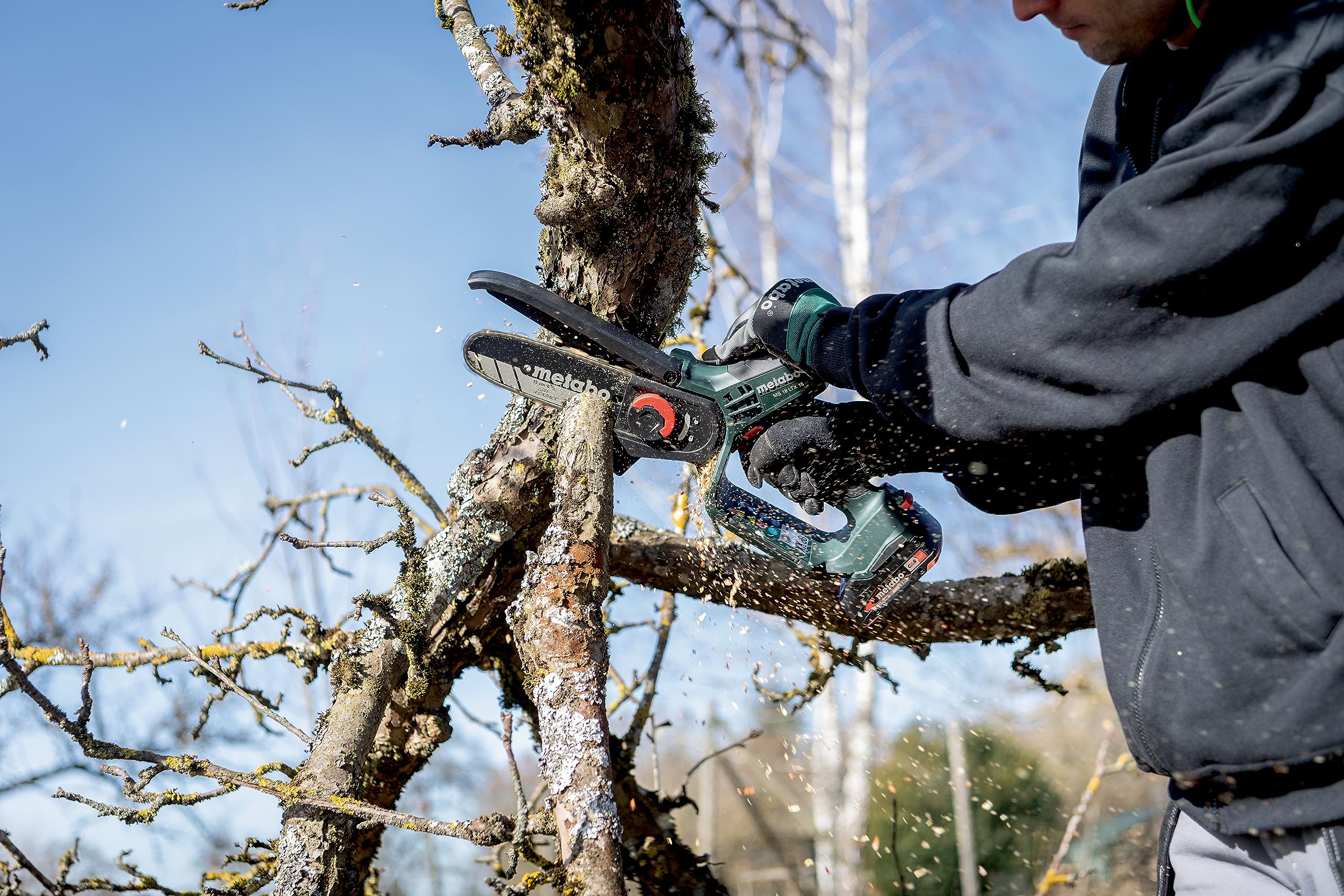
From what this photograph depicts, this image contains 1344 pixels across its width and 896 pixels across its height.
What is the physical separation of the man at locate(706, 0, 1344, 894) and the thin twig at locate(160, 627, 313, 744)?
1764 mm

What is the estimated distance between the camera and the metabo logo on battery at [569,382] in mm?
2148

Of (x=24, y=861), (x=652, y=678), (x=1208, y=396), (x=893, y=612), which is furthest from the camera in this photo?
(x=652, y=678)

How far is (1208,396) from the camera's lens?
1.37m

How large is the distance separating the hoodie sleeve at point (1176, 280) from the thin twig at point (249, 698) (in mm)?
1804

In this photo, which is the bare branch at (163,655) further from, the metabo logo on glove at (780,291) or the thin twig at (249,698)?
the metabo logo on glove at (780,291)

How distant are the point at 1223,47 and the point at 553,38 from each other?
4.26 ft

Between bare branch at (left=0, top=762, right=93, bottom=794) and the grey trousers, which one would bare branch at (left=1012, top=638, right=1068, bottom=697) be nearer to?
the grey trousers

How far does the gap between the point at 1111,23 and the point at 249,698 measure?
249 centimetres

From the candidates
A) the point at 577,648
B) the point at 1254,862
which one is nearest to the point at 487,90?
the point at 577,648

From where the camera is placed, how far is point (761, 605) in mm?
2988

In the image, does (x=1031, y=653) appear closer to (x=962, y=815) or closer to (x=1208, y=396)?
(x=1208, y=396)

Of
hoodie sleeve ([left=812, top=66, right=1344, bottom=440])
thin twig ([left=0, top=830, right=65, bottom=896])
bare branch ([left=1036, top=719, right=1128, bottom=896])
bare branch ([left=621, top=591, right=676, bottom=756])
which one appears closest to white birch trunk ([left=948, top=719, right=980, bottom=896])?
bare branch ([left=1036, top=719, right=1128, bottom=896])

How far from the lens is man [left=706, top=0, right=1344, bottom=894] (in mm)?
1245

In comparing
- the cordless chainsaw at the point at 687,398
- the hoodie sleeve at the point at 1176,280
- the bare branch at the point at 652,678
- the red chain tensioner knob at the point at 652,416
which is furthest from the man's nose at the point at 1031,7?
the bare branch at the point at 652,678
